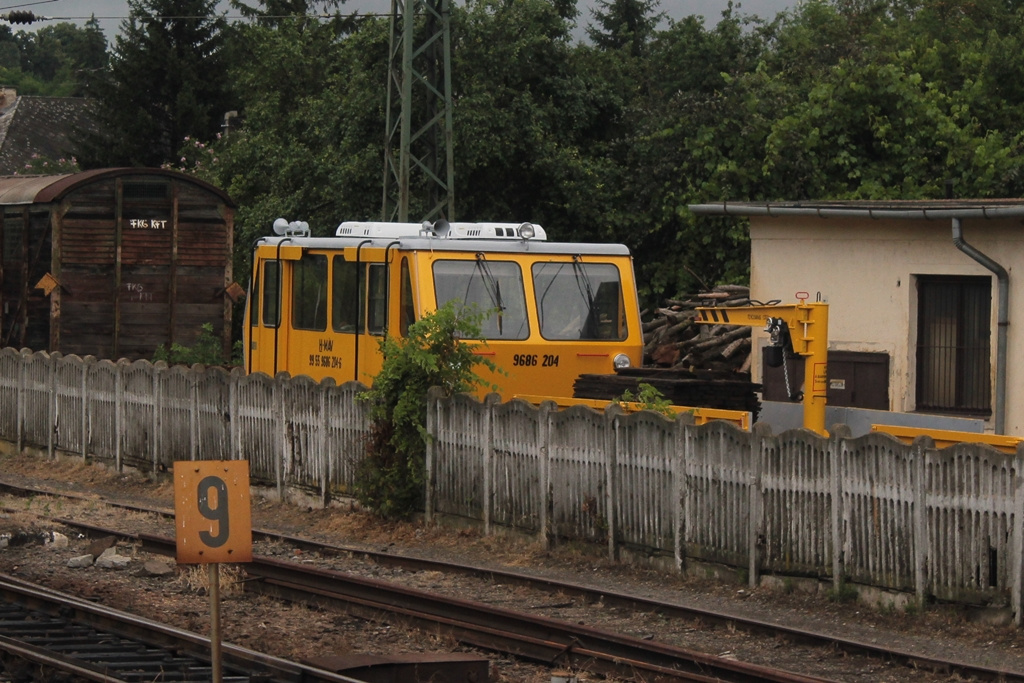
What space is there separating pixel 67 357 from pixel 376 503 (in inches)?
283

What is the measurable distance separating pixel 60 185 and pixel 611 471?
12326mm

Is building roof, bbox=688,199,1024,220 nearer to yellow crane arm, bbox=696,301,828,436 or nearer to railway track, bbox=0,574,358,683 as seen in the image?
yellow crane arm, bbox=696,301,828,436

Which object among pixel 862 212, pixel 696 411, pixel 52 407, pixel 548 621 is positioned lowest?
pixel 548 621

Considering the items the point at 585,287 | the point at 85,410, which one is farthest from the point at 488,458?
the point at 85,410

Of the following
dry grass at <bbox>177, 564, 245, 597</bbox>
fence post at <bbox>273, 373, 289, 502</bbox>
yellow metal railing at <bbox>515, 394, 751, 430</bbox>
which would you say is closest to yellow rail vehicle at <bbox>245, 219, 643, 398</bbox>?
fence post at <bbox>273, 373, 289, 502</bbox>

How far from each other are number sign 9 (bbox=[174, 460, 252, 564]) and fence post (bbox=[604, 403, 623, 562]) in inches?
201

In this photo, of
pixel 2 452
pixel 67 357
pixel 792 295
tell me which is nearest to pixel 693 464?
pixel 792 295

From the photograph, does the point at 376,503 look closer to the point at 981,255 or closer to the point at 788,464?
the point at 788,464

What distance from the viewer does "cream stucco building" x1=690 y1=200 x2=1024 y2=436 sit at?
15.7m

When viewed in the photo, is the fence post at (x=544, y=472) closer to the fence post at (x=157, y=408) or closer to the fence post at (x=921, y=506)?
the fence post at (x=921, y=506)

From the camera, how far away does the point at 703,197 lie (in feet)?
94.8

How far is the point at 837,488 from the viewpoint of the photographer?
9906mm

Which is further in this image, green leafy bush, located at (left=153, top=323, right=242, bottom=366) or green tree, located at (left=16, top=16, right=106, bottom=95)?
green tree, located at (left=16, top=16, right=106, bottom=95)

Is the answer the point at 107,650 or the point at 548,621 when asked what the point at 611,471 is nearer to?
the point at 548,621
